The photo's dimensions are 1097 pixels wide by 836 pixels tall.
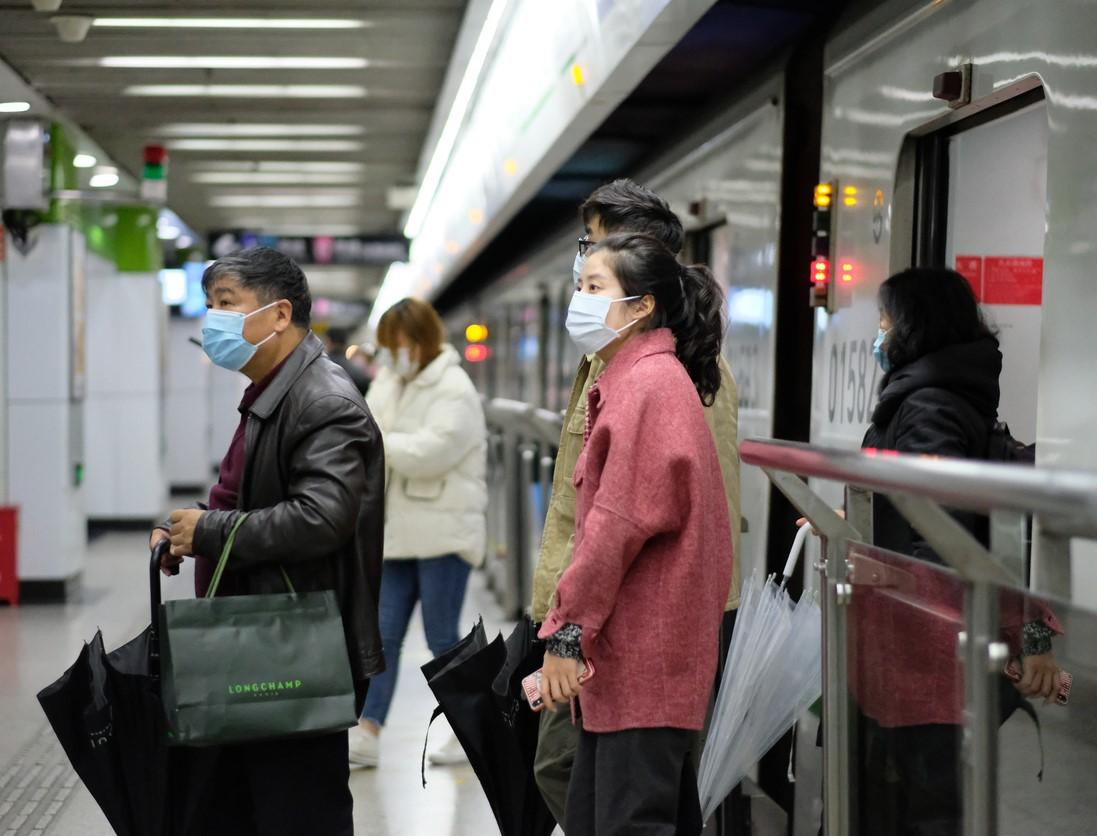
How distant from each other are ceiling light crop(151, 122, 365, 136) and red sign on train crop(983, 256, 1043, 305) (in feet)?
23.8

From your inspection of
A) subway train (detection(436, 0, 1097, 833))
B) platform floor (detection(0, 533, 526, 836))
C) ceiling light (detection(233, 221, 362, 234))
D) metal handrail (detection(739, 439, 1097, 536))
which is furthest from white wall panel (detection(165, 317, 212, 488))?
metal handrail (detection(739, 439, 1097, 536))

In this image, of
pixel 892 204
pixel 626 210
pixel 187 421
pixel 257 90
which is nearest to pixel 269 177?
pixel 257 90

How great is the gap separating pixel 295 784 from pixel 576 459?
87 cm

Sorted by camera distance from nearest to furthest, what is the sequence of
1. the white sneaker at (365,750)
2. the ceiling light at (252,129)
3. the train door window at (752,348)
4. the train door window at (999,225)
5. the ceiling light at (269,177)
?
the train door window at (999,225)
the train door window at (752,348)
the white sneaker at (365,750)
the ceiling light at (252,129)
the ceiling light at (269,177)

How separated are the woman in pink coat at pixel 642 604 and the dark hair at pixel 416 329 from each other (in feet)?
8.52

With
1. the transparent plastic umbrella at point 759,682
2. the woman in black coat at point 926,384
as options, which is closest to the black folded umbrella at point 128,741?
the transparent plastic umbrella at point 759,682

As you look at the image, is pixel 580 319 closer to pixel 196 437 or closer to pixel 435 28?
pixel 435 28

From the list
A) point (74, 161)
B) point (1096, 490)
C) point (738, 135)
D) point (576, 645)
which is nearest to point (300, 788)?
point (576, 645)

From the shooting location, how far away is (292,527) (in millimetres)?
2771

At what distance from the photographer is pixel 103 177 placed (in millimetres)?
11070

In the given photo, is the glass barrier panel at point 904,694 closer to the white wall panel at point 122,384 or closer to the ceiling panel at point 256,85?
the ceiling panel at point 256,85

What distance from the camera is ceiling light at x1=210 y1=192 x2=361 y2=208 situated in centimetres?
1456

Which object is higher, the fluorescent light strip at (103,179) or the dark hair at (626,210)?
the fluorescent light strip at (103,179)

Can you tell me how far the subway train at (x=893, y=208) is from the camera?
263 centimetres
